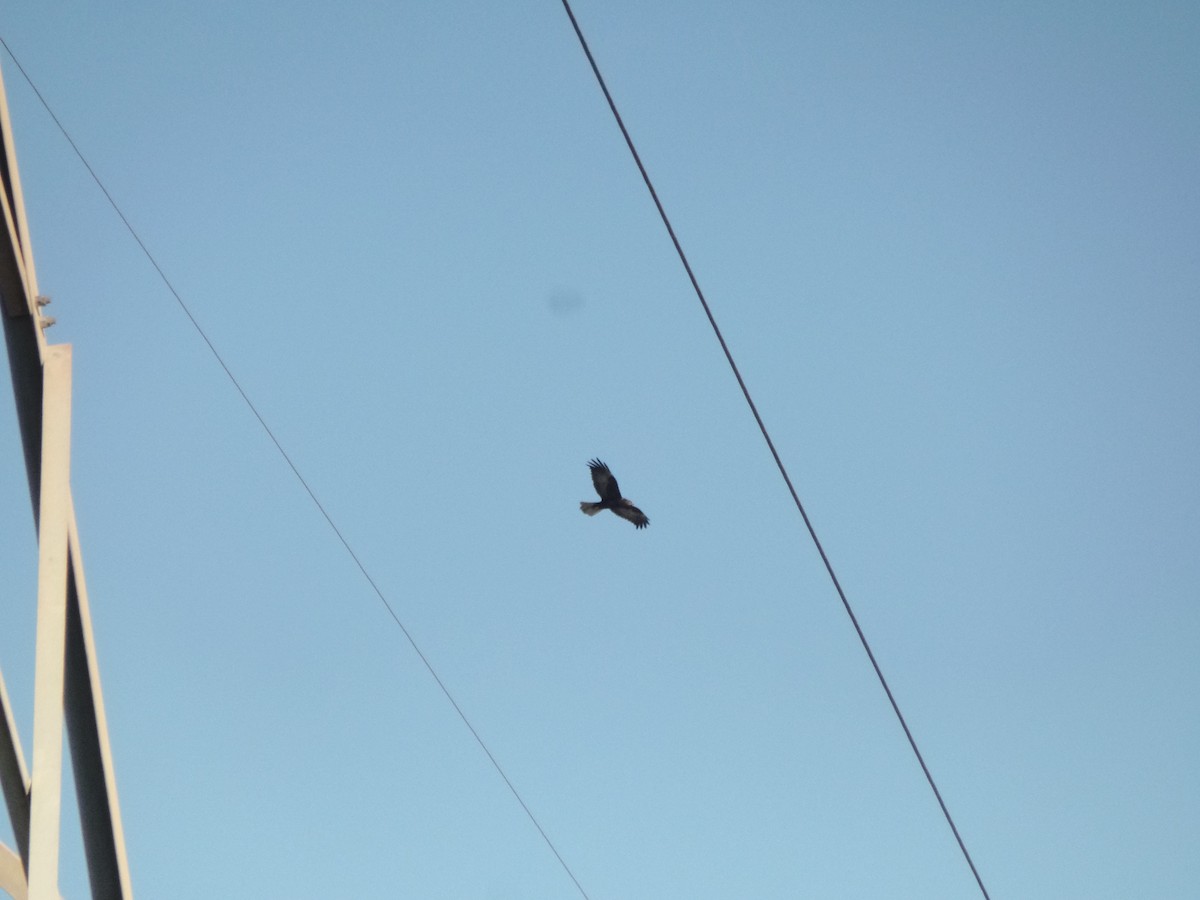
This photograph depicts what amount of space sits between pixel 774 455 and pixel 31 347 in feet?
8.98

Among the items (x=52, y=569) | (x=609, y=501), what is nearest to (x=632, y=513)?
(x=609, y=501)

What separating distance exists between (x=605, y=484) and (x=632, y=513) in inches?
15.3

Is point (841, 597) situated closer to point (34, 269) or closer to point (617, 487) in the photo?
point (34, 269)

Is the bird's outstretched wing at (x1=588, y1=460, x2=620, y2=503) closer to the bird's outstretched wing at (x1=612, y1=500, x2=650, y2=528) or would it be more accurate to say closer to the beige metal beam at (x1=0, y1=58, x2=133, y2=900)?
the bird's outstretched wing at (x1=612, y1=500, x2=650, y2=528)

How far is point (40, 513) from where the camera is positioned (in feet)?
13.9

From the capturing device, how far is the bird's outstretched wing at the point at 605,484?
1246cm

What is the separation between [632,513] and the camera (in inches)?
491

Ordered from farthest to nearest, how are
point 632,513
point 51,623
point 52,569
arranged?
point 632,513 → point 52,569 → point 51,623

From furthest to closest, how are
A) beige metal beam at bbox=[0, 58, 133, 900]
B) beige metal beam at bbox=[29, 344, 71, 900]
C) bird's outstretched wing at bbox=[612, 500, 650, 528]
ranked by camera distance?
bird's outstretched wing at bbox=[612, 500, 650, 528] < beige metal beam at bbox=[0, 58, 133, 900] < beige metal beam at bbox=[29, 344, 71, 900]

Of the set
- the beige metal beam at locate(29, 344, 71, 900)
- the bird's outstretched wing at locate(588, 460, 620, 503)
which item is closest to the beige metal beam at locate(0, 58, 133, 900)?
the beige metal beam at locate(29, 344, 71, 900)

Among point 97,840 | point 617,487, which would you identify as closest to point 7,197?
point 97,840

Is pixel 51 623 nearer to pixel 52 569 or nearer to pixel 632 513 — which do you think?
pixel 52 569

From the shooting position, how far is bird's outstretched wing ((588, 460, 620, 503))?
491 inches

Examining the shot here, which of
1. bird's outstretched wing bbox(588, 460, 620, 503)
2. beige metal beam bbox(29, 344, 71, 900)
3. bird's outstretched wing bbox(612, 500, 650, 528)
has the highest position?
bird's outstretched wing bbox(588, 460, 620, 503)
